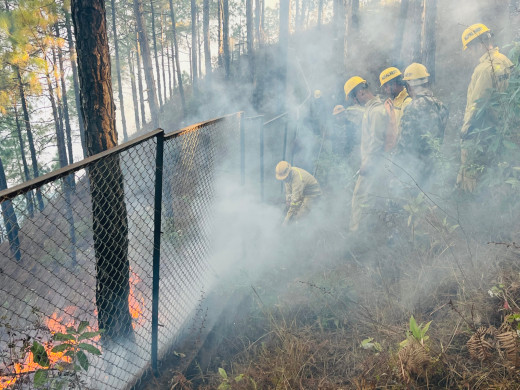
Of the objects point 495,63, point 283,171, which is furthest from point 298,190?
point 495,63

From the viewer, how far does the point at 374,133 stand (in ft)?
16.1

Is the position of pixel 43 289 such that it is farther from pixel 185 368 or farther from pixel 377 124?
pixel 377 124

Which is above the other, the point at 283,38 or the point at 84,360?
the point at 283,38

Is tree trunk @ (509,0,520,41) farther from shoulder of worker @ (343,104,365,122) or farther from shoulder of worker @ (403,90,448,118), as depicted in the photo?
shoulder of worker @ (403,90,448,118)

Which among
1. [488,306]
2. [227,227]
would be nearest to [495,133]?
[488,306]

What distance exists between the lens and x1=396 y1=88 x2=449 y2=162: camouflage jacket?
14.8ft

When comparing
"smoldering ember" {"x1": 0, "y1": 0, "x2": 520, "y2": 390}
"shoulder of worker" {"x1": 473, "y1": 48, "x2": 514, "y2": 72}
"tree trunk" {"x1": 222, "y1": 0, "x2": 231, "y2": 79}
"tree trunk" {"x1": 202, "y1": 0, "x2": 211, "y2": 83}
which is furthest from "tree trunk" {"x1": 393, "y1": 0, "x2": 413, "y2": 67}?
"tree trunk" {"x1": 202, "y1": 0, "x2": 211, "y2": 83}

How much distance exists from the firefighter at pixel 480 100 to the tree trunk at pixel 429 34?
6.32 meters

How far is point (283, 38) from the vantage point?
44.9ft

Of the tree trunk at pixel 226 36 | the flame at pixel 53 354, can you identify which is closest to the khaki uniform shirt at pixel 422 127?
the flame at pixel 53 354

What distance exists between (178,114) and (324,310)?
23168 mm

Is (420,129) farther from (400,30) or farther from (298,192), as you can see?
(400,30)

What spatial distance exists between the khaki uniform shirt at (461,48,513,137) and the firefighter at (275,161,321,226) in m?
2.59

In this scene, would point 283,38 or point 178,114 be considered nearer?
point 283,38
